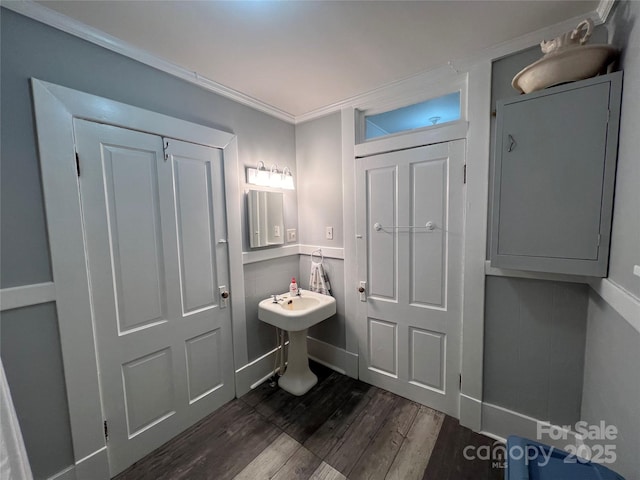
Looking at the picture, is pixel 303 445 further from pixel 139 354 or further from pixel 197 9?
pixel 197 9

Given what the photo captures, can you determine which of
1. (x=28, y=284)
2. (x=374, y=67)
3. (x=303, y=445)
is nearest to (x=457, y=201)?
(x=374, y=67)

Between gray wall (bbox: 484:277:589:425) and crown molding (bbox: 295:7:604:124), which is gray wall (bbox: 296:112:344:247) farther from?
gray wall (bbox: 484:277:589:425)

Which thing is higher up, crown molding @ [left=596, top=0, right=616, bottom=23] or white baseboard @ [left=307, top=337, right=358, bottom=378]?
crown molding @ [left=596, top=0, right=616, bottom=23]

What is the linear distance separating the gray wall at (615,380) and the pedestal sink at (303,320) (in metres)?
1.58

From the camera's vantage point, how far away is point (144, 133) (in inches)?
59.8

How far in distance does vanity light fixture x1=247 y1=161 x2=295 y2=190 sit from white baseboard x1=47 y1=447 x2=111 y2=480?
1.92m

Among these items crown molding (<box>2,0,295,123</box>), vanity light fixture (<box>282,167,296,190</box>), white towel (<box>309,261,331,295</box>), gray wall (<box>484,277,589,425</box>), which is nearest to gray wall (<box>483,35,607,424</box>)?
gray wall (<box>484,277,589,425</box>)

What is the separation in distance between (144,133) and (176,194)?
0.39 metres

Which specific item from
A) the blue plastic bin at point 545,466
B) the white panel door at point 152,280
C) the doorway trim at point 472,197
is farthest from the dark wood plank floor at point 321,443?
the blue plastic bin at point 545,466

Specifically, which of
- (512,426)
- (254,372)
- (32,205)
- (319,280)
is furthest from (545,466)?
(32,205)

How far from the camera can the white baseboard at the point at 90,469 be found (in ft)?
4.24

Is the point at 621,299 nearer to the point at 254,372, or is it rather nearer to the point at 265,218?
the point at 265,218

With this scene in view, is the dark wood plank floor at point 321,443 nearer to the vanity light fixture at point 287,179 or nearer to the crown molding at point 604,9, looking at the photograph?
the vanity light fixture at point 287,179

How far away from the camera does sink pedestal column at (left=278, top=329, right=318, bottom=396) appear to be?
7.12 ft
